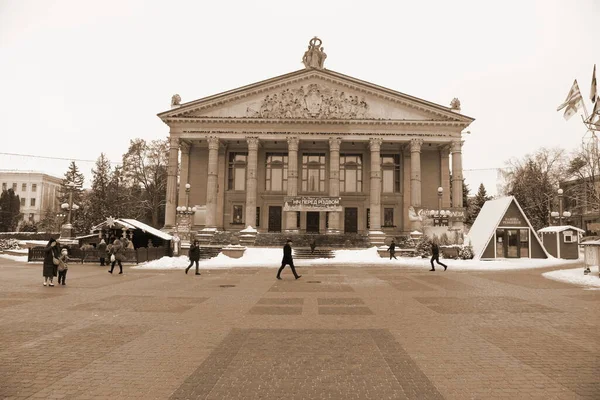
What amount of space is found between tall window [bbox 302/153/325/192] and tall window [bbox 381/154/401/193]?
710 centimetres

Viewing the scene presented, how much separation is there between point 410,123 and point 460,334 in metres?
39.7

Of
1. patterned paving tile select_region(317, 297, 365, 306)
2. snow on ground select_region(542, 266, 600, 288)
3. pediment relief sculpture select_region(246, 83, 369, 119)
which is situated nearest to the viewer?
patterned paving tile select_region(317, 297, 365, 306)

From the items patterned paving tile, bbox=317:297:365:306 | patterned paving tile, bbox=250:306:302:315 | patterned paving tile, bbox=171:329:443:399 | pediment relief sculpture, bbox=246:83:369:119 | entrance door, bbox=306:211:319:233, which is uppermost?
pediment relief sculpture, bbox=246:83:369:119

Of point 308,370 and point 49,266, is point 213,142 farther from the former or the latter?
point 308,370

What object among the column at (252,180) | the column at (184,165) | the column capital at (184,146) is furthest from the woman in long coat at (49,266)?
the column capital at (184,146)

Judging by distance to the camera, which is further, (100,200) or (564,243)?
(100,200)

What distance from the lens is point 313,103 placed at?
4569 centimetres

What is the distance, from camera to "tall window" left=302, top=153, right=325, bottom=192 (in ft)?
162

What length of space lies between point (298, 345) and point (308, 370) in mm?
1400

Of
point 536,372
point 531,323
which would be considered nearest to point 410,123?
point 531,323

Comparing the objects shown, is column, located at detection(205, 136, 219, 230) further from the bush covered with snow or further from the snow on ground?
the snow on ground

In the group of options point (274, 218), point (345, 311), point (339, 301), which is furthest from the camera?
point (274, 218)

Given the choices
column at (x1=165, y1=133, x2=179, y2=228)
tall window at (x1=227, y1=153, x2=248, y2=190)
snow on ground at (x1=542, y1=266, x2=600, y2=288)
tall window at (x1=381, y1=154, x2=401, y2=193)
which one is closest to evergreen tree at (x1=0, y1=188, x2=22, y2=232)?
column at (x1=165, y1=133, x2=179, y2=228)

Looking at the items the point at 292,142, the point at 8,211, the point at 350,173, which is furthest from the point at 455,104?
the point at 8,211
